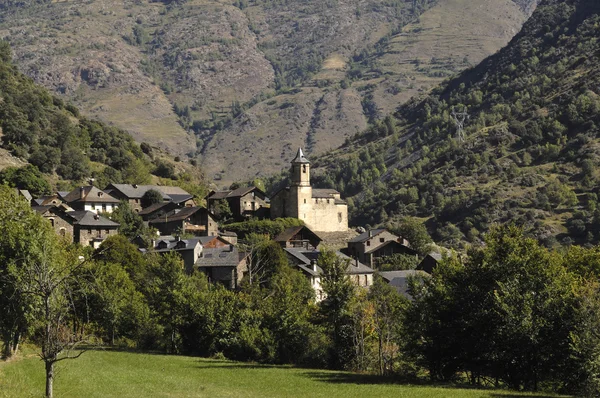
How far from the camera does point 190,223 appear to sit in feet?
329

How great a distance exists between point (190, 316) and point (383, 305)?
1324 cm

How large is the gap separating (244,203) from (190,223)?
13490 millimetres

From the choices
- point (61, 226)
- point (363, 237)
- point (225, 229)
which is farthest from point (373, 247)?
point (61, 226)

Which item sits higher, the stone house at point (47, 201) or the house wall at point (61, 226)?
the stone house at point (47, 201)

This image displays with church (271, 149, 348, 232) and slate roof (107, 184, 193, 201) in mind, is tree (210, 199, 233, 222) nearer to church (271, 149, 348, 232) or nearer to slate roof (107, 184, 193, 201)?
slate roof (107, 184, 193, 201)

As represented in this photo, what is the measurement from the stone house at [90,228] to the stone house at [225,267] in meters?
13.9

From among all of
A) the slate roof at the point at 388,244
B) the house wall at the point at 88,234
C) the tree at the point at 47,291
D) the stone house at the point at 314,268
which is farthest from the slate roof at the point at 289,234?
the tree at the point at 47,291

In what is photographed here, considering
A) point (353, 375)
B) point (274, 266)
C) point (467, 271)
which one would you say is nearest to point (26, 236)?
point (353, 375)

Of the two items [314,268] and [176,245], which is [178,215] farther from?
[314,268]

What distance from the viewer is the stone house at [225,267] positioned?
7669cm

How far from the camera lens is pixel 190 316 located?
57.4 m

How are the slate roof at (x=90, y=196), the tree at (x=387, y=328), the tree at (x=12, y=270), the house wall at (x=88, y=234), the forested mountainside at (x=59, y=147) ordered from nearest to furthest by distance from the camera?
1. the tree at (x=12, y=270)
2. the tree at (x=387, y=328)
3. the house wall at (x=88, y=234)
4. the slate roof at (x=90, y=196)
5. the forested mountainside at (x=59, y=147)

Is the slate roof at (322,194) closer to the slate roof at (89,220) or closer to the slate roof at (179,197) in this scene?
the slate roof at (179,197)

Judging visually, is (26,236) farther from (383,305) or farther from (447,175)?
(447,175)
